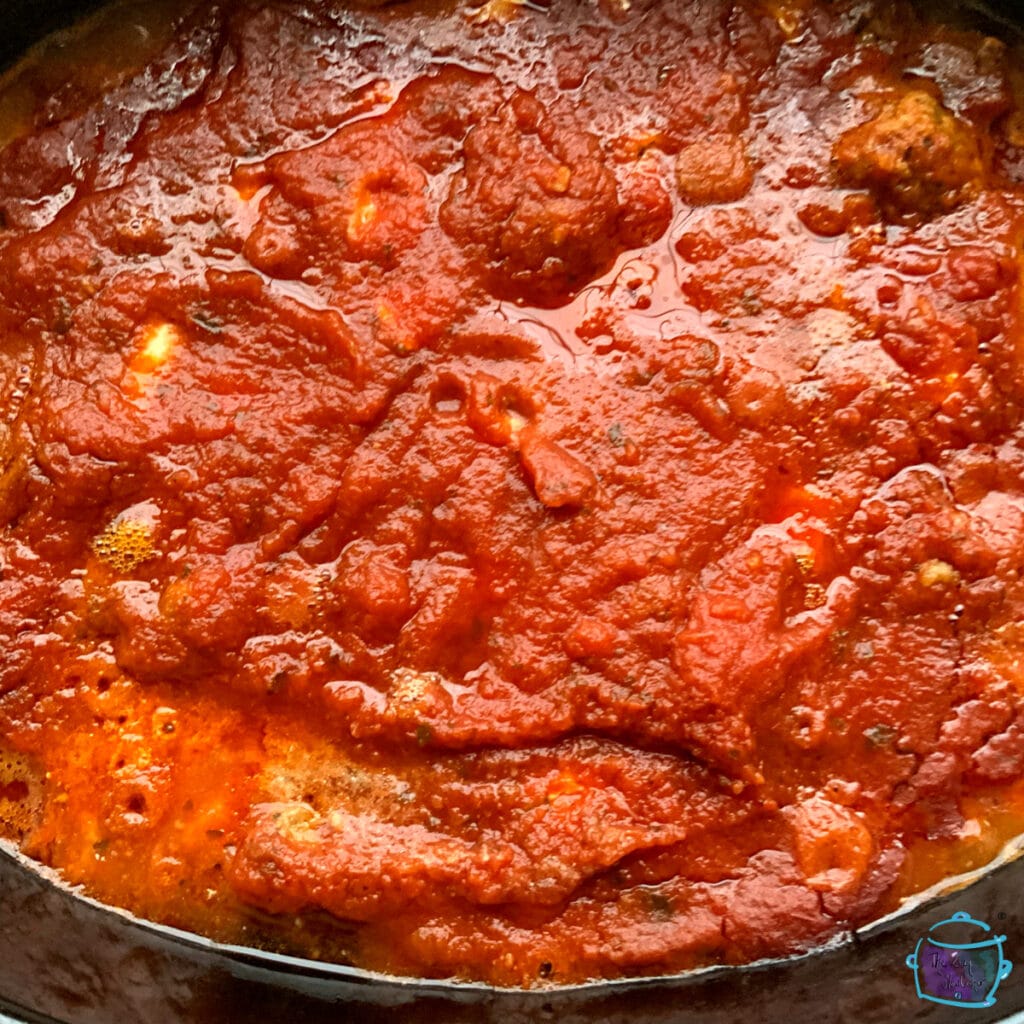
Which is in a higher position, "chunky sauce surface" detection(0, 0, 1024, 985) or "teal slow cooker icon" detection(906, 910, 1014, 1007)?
"chunky sauce surface" detection(0, 0, 1024, 985)

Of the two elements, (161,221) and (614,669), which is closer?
(614,669)

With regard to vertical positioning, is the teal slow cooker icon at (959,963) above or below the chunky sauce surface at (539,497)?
below

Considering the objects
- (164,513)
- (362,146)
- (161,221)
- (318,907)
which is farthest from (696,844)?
(161,221)

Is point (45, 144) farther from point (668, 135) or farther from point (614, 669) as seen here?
point (614, 669)

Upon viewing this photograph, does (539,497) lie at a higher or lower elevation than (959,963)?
higher
